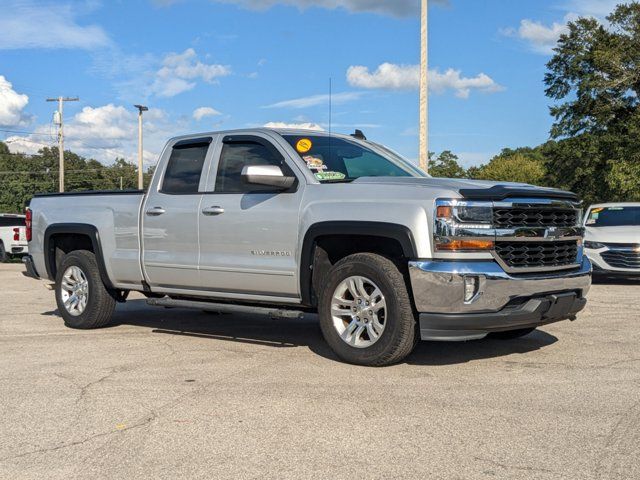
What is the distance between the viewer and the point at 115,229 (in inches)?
316

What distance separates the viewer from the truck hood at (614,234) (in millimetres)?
13828

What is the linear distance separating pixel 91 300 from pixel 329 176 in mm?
3265

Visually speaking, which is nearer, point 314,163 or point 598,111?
point 314,163

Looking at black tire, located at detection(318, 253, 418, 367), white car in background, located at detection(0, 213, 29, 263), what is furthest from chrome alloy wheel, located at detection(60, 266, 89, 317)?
white car in background, located at detection(0, 213, 29, 263)

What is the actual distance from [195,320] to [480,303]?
4588mm

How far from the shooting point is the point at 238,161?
7262 mm

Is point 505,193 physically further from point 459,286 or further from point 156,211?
point 156,211

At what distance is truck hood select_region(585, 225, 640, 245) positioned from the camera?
1383 centimetres

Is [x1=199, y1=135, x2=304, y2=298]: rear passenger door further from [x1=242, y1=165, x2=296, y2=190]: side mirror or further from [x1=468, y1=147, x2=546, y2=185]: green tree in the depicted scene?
[x1=468, y1=147, x2=546, y2=185]: green tree

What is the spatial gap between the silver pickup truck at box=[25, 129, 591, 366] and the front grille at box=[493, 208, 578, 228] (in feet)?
0.04

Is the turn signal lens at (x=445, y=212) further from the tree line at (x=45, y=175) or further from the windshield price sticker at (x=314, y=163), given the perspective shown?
the tree line at (x=45, y=175)

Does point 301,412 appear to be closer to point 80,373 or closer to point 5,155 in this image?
point 80,373

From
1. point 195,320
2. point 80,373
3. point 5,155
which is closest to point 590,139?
point 195,320

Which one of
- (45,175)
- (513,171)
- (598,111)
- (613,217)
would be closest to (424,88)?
(613,217)
